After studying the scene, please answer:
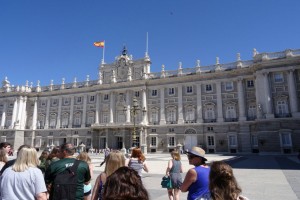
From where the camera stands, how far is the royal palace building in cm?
3581

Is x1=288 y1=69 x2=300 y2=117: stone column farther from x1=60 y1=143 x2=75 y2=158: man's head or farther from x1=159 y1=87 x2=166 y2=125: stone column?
x1=60 y1=143 x2=75 y2=158: man's head

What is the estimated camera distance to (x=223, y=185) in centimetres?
336

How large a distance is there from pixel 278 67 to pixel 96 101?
32.5 meters

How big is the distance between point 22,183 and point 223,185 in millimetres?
3008

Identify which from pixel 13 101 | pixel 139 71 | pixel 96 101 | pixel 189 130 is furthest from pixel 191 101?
pixel 13 101

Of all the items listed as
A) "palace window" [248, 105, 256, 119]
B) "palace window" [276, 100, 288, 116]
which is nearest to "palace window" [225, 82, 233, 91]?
"palace window" [248, 105, 256, 119]

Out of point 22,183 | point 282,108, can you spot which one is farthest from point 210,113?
point 22,183

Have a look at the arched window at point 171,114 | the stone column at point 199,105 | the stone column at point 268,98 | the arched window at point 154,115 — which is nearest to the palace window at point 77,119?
the arched window at point 154,115

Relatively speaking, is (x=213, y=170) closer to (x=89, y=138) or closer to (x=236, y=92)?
(x=236, y=92)

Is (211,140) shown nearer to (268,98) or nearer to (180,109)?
(180,109)

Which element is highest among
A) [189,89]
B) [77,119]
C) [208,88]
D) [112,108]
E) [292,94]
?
[189,89]

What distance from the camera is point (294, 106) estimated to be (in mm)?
34625

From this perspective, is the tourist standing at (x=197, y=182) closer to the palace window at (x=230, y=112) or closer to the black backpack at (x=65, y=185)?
the black backpack at (x=65, y=185)

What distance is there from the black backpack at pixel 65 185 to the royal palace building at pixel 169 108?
2506cm
